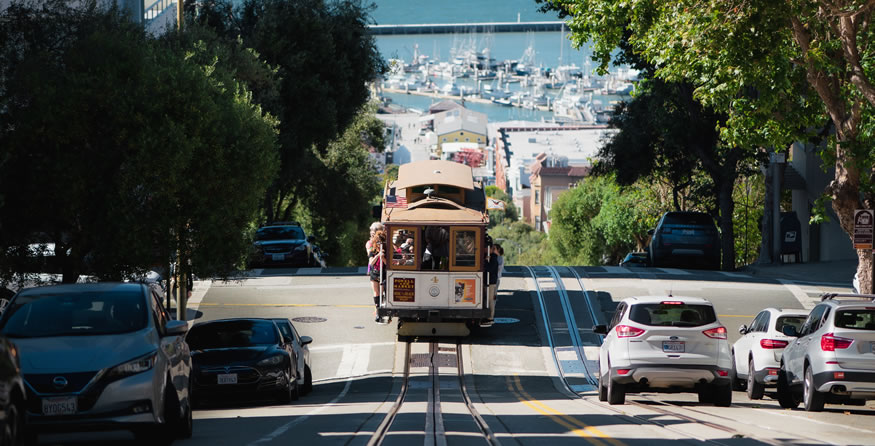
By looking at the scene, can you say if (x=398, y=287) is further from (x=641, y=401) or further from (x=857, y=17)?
(x=857, y=17)

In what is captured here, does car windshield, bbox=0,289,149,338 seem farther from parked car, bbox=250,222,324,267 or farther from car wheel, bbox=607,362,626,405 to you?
parked car, bbox=250,222,324,267

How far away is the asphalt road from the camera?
12.8 m

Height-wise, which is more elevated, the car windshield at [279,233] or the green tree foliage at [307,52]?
the green tree foliage at [307,52]

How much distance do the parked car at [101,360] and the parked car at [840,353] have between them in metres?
8.93

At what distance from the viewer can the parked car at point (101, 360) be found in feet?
34.8

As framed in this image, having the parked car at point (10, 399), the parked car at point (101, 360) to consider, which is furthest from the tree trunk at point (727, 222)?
the parked car at point (10, 399)

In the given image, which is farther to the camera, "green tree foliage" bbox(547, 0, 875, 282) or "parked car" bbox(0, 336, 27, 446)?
"green tree foliage" bbox(547, 0, 875, 282)

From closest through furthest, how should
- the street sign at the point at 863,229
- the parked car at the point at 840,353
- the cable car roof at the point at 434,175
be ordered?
the parked car at the point at 840,353, the street sign at the point at 863,229, the cable car roof at the point at 434,175

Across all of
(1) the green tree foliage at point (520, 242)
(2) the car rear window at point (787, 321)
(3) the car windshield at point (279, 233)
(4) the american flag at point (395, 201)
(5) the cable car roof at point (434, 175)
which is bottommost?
(1) the green tree foliage at point (520, 242)

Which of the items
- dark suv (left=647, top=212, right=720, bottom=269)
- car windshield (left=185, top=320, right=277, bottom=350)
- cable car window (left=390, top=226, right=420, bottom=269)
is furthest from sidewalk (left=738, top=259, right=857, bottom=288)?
car windshield (left=185, top=320, right=277, bottom=350)

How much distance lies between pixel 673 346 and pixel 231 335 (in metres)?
7.45

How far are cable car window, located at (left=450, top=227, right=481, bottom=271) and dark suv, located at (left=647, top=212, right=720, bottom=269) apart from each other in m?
14.4

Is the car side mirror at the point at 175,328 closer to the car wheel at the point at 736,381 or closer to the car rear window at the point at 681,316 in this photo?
the car rear window at the point at 681,316

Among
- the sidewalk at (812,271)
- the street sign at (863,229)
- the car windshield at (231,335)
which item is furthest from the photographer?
the sidewalk at (812,271)
